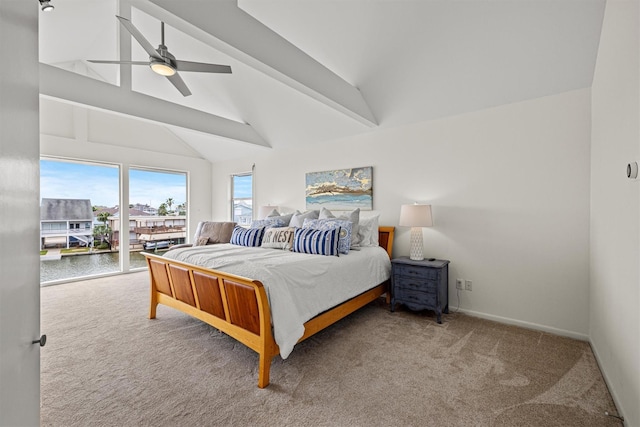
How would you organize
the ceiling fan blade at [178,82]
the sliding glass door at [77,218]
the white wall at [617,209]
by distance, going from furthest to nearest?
the sliding glass door at [77,218]
the ceiling fan blade at [178,82]
the white wall at [617,209]

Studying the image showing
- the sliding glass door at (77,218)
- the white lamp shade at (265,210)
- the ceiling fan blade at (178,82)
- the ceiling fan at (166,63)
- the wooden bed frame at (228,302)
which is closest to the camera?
the wooden bed frame at (228,302)

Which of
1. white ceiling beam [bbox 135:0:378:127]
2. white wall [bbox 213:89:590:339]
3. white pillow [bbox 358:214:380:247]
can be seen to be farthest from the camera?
white pillow [bbox 358:214:380:247]

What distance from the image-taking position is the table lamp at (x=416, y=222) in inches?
127

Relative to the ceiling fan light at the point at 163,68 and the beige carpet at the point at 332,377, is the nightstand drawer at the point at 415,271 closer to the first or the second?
the beige carpet at the point at 332,377

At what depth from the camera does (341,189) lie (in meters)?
4.34

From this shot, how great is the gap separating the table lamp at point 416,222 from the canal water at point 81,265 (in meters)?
5.16

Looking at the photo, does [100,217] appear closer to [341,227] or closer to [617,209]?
[341,227]

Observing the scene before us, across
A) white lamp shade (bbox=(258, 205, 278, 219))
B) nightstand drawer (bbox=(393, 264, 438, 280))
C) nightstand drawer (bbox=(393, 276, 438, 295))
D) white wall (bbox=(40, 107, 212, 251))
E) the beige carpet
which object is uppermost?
white wall (bbox=(40, 107, 212, 251))

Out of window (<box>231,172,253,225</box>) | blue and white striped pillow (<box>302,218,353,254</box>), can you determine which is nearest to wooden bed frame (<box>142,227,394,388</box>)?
blue and white striped pillow (<box>302,218,353,254</box>)

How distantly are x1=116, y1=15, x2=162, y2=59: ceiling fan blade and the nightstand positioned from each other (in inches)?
125

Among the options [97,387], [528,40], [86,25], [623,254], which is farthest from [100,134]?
[623,254]

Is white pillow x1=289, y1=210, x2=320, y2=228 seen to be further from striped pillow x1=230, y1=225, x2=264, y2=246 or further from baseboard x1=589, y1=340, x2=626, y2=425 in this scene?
baseboard x1=589, y1=340, x2=626, y2=425

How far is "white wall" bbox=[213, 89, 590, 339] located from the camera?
2670 millimetres

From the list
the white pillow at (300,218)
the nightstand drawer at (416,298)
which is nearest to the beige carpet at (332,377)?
the nightstand drawer at (416,298)
